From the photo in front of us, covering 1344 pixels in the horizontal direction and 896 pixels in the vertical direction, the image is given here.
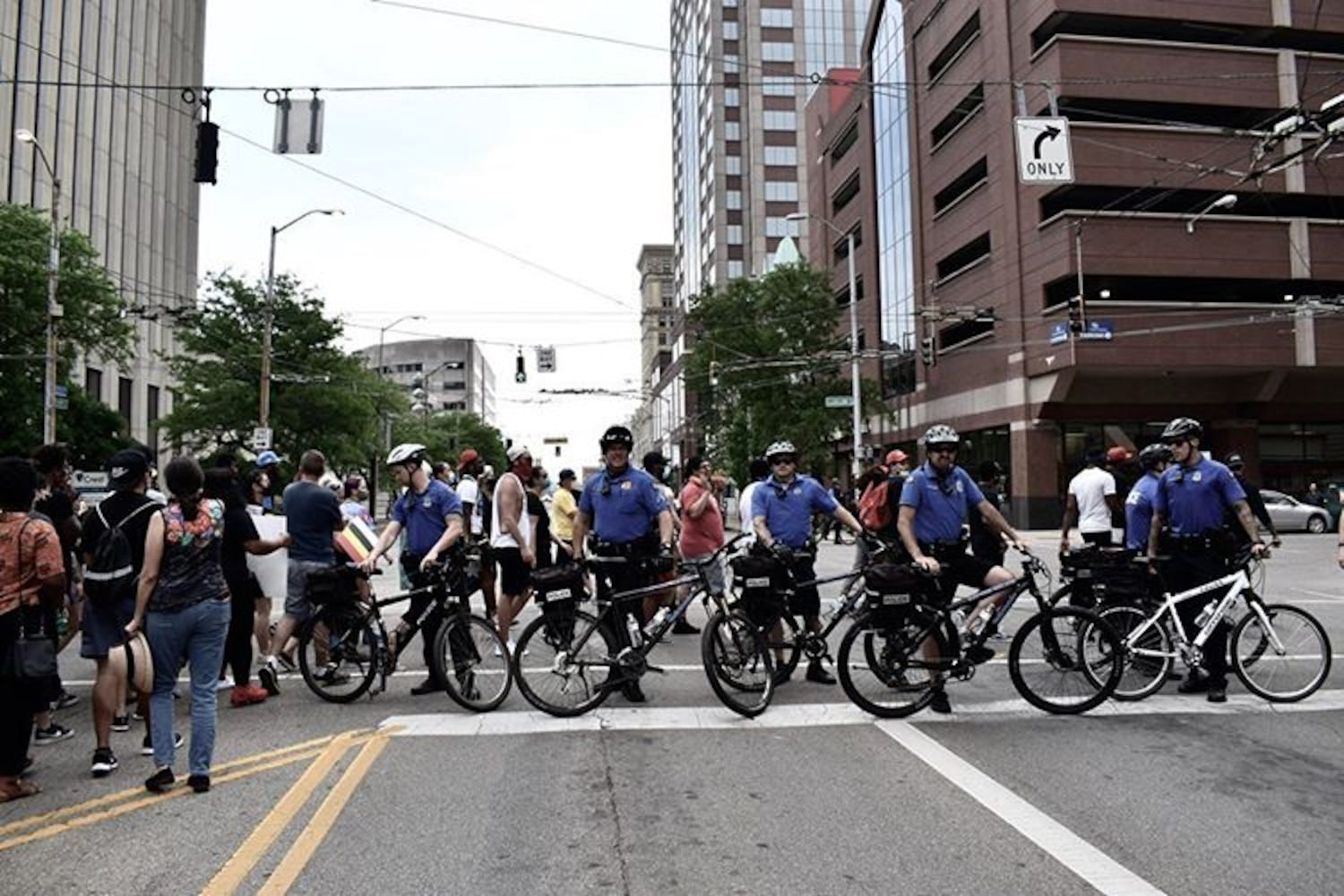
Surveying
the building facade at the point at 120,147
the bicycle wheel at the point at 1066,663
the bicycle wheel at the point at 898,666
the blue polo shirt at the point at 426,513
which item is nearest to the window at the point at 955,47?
the building facade at the point at 120,147

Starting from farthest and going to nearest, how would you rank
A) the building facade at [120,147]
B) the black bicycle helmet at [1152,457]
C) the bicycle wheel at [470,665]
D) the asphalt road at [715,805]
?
the building facade at [120,147]
the black bicycle helmet at [1152,457]
the bicycle wheel at [470,665]
the asphalt road at [715,805]

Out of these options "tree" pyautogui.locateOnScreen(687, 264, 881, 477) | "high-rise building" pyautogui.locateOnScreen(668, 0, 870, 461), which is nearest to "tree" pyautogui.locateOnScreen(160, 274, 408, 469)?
"tree" pyautogui.locateOnScreen(687, 264, 881, 477)

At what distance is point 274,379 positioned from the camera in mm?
34844

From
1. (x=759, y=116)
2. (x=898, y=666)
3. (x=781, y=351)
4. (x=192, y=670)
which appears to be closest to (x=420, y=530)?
(x=192, y=670)

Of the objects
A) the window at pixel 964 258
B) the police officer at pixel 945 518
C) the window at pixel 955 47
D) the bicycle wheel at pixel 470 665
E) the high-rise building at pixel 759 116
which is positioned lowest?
the bicycle wheel at pixel 470 665

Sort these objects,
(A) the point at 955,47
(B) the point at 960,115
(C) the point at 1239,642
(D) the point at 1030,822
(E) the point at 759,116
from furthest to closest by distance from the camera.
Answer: (E) the point at 759,116
(A) the point at 955,47
(B) the point at 960,115
(C) the point at 1239,642
(D) the point at 1030,822

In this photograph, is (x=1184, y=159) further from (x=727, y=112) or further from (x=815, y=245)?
(x=727, y=112)

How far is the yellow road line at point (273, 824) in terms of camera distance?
4.02 meters

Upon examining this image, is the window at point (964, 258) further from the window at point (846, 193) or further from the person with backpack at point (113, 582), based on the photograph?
the person with backpack at point (113, 582)

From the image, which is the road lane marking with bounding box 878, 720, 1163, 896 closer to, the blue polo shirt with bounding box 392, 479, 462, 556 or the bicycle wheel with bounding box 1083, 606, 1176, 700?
the bicycle wheel with bounding box 1083, 606, 1176, 700

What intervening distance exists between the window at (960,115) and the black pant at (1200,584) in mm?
31861

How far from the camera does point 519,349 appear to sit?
32531mm

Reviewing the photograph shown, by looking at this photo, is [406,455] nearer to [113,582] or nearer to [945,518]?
[113,582]

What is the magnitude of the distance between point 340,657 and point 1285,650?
22.7 ft
